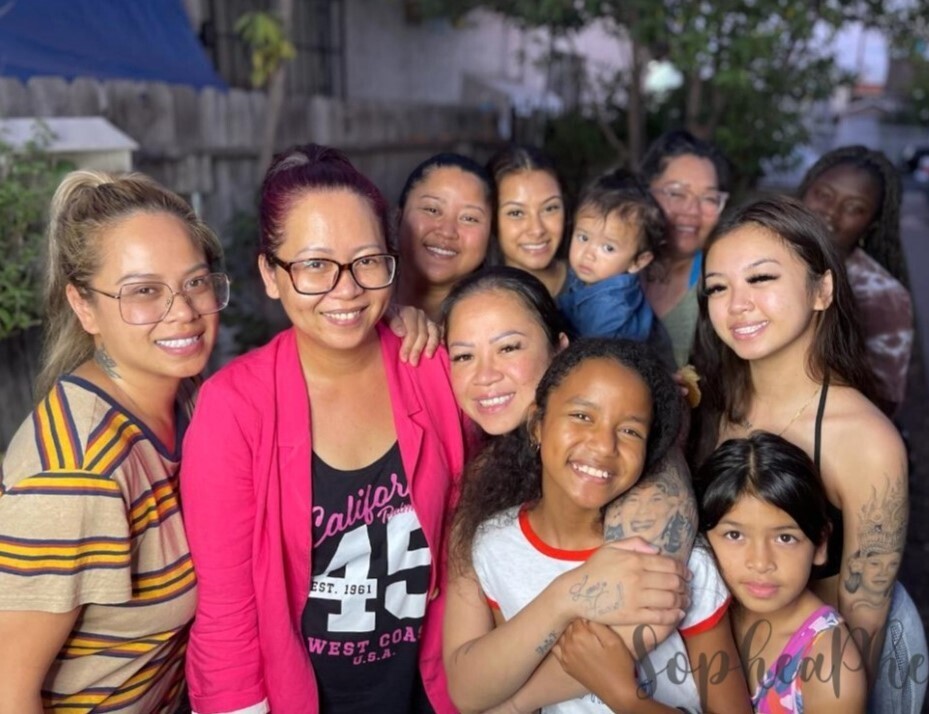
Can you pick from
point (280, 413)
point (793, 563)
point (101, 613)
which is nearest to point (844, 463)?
point (793, 563)

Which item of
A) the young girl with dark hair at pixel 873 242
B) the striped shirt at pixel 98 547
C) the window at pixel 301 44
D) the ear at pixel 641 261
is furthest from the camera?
the window at pixel 301 44

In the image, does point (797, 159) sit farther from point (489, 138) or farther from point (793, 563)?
point (793, 563)

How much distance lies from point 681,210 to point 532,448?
69.1 inches

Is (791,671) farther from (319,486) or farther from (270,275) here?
(270,275)

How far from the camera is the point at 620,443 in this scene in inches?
74.2

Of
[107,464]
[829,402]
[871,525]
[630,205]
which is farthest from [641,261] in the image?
[107,464]

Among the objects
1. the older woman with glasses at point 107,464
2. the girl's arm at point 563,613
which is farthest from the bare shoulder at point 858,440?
the older woman with glasses at point 107,464

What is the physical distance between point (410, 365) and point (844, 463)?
111 centimetres

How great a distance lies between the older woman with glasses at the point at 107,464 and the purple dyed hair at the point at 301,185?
212mm

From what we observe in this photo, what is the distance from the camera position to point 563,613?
1823 mm

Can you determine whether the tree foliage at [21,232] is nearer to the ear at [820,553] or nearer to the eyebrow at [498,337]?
the eyebrow at [498,337]

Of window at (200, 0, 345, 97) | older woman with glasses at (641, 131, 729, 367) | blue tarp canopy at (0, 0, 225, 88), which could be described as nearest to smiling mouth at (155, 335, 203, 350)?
older woman with glasses at (641, 131, 729, 367)

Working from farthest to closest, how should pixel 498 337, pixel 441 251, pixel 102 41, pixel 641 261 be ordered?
1. pixel 102 41
2. pixel 641 261
3. pixel 441 251
4. pixel 498 337

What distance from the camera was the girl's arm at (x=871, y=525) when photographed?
208 centimetres
